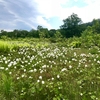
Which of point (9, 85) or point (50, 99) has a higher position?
point (9, 85)

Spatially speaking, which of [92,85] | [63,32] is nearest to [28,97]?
[92,85]

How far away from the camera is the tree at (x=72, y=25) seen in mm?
98250

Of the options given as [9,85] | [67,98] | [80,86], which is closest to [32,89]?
[9,85]

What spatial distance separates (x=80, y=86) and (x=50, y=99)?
1215 millimetres

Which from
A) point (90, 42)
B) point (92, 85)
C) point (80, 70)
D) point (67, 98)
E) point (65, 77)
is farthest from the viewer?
point (90, 42)

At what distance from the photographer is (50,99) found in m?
5.71

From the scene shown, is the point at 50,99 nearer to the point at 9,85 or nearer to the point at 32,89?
the point at 32,89

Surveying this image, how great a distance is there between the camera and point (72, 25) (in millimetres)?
100812

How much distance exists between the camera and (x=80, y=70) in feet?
29.8

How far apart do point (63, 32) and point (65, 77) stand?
8919 centimetres

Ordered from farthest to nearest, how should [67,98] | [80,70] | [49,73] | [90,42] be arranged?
[90,42] → [80,70] → [49,73] → [67,98]

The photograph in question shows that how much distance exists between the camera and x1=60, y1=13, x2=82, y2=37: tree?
98250 mm

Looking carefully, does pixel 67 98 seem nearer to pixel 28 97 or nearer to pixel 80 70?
pixel 28 97

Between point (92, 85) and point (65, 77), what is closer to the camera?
→ point (92, 85)
